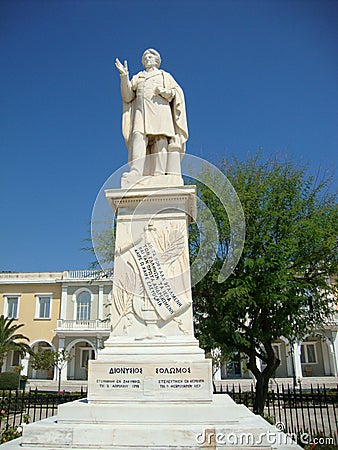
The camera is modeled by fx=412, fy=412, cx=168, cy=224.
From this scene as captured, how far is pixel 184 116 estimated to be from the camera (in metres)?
7.16

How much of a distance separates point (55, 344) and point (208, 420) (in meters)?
37.2

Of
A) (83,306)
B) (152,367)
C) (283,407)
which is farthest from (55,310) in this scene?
(152,367)

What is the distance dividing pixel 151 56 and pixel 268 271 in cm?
799

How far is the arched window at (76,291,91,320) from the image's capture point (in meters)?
39.7

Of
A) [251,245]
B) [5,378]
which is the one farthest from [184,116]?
[5,378]

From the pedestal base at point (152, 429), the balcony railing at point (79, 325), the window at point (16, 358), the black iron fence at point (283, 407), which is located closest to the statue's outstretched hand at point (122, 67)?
the pedestal base at point (152, 429)

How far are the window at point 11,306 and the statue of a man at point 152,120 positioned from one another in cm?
3728

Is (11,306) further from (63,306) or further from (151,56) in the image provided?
(151,56)

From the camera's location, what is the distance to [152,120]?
6.89 meters

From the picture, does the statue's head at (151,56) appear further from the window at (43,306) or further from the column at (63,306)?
the window at (43,306)

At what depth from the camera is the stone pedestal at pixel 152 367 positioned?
4.29 metres

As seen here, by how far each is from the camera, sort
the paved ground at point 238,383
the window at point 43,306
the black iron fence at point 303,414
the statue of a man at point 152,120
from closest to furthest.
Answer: the statue of a man at point 152,120 → the black iron fence at point 303,414 → the paved ground at point 238,383 → the window at point 43,306

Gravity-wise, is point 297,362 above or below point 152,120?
below

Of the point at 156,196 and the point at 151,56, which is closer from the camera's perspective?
the point at 156,196
